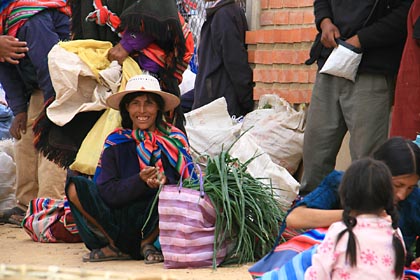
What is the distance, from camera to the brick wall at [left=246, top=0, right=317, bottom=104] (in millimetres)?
8266

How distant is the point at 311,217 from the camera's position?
4.29 m

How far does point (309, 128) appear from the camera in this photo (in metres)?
6.48

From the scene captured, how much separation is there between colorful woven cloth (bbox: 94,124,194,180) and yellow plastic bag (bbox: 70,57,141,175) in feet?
1.12

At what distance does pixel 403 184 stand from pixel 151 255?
1.93m

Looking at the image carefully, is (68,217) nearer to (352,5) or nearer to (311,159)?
(311,159)

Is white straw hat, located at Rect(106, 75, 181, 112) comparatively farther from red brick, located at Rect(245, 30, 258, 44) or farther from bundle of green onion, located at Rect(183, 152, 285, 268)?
red brick, located at Rect(245, 30, 258, 44)

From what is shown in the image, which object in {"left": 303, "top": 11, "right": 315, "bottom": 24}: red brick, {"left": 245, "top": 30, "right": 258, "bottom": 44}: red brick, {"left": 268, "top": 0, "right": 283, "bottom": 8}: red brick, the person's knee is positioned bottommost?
the person's knee

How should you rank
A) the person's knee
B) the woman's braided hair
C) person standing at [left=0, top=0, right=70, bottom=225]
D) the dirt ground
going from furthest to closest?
person standing at [left=0, top=0, right=70, bottom=225] < the person's knee < the dirt ground < the woman's braided hair

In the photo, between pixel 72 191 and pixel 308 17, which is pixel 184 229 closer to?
pixel 72 191

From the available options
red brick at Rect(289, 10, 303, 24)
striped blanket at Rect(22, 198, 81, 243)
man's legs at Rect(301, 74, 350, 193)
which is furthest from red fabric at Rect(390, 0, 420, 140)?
red brick at Rect(289, 10, 303, 24)

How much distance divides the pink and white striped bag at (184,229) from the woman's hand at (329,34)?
1.35 m

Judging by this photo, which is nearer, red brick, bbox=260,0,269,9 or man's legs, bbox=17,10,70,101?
man's legs, bbox=17,10,70,101

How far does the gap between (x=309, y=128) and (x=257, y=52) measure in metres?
2.45

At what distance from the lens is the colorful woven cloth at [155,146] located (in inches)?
231
